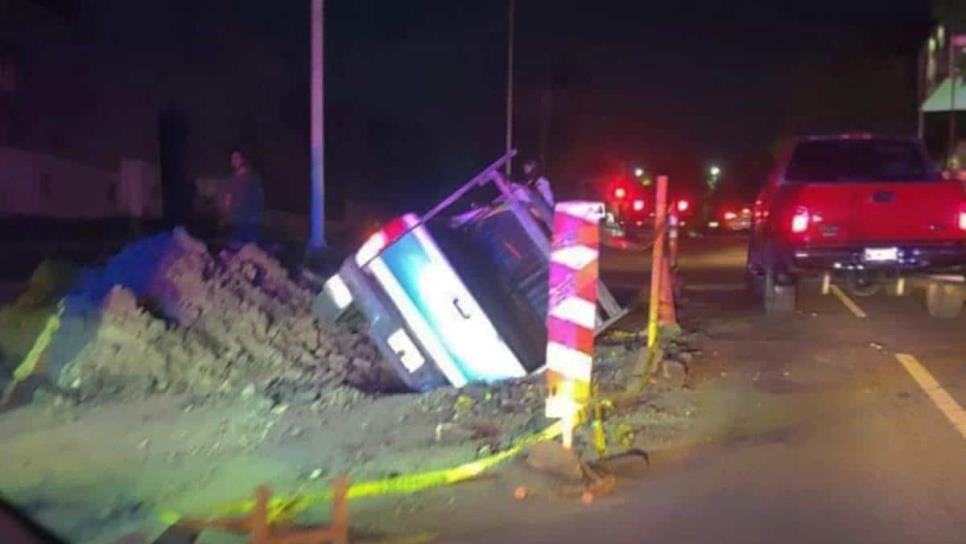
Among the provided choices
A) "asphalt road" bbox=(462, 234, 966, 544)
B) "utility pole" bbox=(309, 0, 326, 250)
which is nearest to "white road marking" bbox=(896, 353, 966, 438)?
"asphalt road" bbox=(462, 234, 966, 544)

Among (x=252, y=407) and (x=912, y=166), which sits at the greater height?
(x=912, y=166)

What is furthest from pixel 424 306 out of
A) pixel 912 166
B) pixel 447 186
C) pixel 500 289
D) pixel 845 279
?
pixel 447 186

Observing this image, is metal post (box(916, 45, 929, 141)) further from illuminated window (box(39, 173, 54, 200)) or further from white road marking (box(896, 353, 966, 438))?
white road marking (box(896, 353, 966, 438))

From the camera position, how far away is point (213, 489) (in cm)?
847

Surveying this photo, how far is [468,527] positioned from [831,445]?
116 inches

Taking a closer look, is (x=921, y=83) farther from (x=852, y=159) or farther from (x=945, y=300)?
(x=945, y=300)

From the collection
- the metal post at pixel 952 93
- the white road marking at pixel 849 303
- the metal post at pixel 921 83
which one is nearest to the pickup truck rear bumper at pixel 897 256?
the white road marking at pixel 849 303

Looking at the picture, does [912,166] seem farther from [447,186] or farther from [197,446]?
[447,186]

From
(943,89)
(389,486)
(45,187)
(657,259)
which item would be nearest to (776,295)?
(657,259)

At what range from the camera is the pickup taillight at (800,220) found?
51.3 feet

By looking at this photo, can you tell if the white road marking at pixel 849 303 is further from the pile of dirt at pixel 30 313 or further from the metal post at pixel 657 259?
the pile of dirt at pixel 30 313

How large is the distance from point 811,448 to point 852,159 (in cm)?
826

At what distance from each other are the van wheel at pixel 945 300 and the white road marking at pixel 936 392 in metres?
3.17

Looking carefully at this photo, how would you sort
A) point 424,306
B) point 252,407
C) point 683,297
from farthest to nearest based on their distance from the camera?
point 683,297
point 424,306
point 252,407
